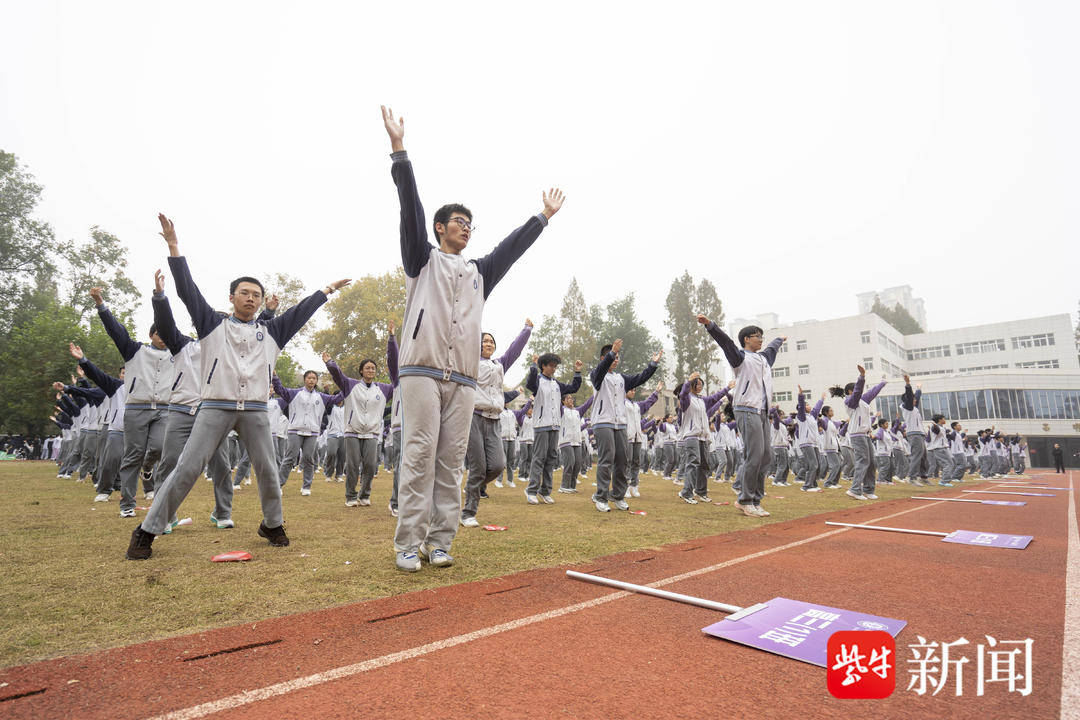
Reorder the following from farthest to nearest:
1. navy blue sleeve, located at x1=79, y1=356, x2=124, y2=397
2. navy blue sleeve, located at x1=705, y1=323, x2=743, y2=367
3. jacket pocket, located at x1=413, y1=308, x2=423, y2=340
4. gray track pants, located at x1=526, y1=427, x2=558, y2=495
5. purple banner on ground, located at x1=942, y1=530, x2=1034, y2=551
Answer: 1. gray track pants, located at x1=526, y1=427, x2=558, y2=495
2. navy blue sleeve, located at x1=705, y1=323, x2=743, y2=367
3. navy blue sleeve, located at x1=79, y1=356, x2=124, y2=397
4. purple banner on ground, located at x1=942, y1=530, x2=1034, y2=551
5. jacket pocket, located at x1=413, y1=308, x2=423, y2=340

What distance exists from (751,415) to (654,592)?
17.9 feet

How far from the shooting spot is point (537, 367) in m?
9.50

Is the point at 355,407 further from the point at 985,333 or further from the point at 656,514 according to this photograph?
the point at 985,333

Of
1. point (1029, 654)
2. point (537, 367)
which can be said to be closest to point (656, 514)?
point (537, 367)

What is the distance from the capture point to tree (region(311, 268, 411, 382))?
34406 millimetres

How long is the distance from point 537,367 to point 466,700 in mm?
7738

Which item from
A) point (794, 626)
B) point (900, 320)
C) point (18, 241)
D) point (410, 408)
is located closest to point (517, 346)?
point (410, 408)

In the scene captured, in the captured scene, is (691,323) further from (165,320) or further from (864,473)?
(165,320)

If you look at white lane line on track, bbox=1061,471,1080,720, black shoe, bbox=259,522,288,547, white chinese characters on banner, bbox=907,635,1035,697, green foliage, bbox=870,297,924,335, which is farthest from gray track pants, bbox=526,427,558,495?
green foliage, bbox=870,297,924,335

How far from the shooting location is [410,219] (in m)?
3.90

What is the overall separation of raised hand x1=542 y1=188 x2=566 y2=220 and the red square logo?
359 centimetres

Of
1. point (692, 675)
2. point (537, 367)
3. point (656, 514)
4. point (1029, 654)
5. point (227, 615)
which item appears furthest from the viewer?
point (537, 367)

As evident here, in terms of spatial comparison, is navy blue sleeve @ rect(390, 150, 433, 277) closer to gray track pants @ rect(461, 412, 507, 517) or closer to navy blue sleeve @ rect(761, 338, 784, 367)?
gray track pants @ rect(461, 412, 507, 517)

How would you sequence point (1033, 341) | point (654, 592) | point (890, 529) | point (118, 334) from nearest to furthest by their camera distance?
point (654, 592) < point (118, 334) < point (890, 529) < point (1033, 341)
